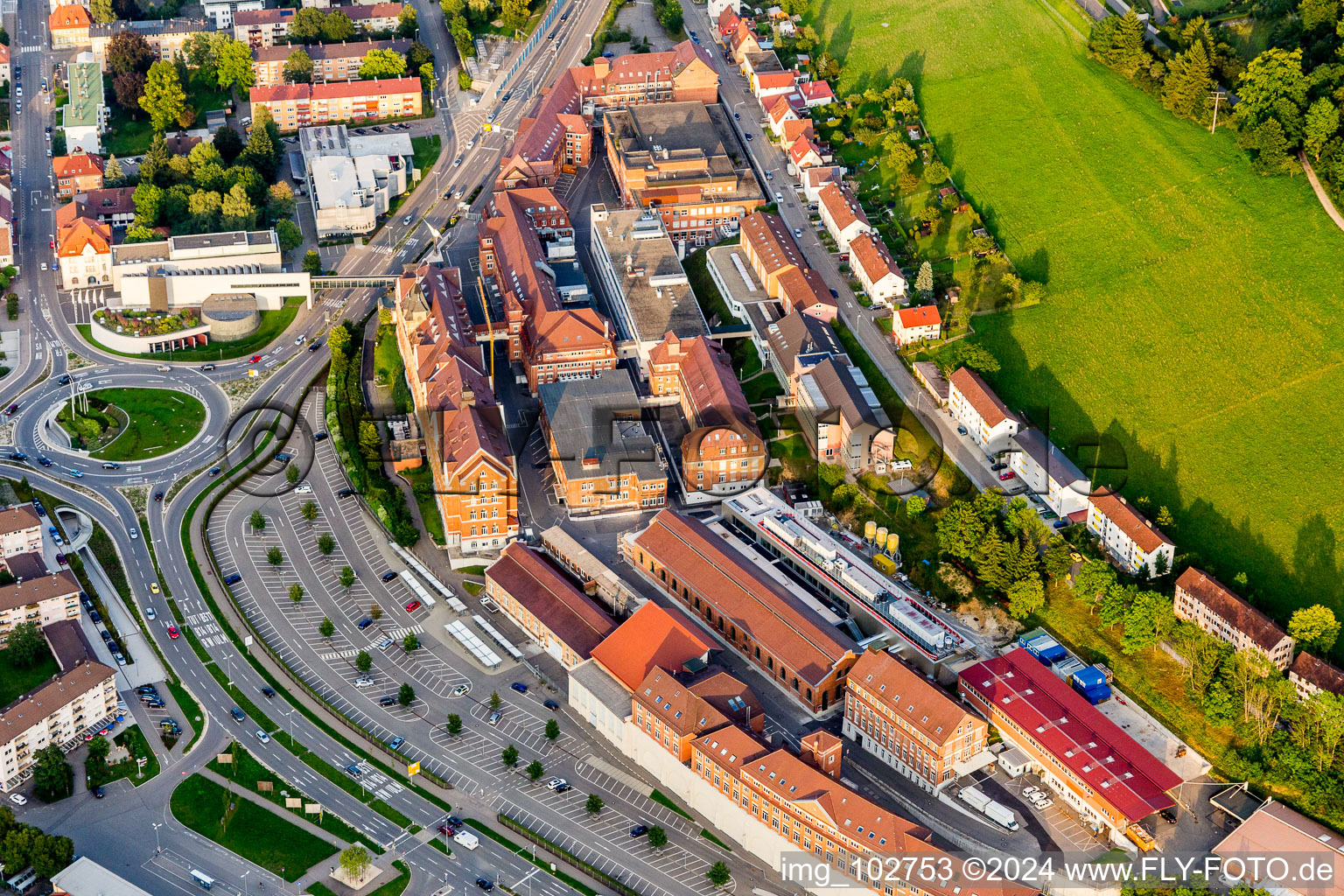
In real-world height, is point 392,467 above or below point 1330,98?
below

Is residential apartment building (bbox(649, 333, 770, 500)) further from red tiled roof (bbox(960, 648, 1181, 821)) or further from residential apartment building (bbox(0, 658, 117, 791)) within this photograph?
residential apartment building (bbox(0, 658, 117, 791))

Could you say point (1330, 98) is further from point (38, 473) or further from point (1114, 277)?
point (38, 473)

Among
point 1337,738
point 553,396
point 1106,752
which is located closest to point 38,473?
point 553,396

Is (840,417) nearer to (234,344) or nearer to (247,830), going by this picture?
(247,830)

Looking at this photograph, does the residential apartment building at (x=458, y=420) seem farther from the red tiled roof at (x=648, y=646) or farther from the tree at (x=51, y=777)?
the tree at (x=51, y=777)

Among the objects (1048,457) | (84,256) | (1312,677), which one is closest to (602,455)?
(1048,457)

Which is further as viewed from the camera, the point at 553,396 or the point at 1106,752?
the point at 553,396

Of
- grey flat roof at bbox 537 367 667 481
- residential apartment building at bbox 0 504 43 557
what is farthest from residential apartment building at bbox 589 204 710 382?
residential apartment building at bbox 0 504 43 557
